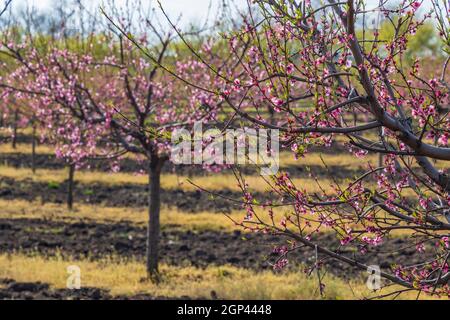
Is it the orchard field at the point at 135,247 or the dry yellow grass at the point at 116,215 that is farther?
the dry yellow grass at the point at 116,215

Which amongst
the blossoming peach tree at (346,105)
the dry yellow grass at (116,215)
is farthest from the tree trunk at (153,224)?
the blossoming peach tree at (346,105)

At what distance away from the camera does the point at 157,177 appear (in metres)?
13.0

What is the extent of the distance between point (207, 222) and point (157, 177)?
4597 millimetres

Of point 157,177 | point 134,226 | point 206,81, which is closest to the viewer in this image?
point 157,177

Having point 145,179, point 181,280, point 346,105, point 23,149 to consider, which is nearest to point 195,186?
point 181,280

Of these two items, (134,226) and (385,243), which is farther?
(134,226)

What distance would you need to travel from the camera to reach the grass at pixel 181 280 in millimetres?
11156

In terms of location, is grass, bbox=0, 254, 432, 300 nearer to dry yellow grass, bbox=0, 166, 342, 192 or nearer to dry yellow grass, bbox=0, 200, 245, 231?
dry yellow grass, bbox=0, 200, 245, 231

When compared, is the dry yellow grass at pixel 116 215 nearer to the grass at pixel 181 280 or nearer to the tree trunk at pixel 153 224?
the grass at pixel 181 280

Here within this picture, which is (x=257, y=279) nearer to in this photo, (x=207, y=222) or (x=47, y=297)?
(x=47, y=297)

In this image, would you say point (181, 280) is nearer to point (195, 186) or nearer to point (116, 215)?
point (195, 186)

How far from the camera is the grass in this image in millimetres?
11156

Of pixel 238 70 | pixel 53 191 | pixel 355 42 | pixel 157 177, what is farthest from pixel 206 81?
pixel 355 42

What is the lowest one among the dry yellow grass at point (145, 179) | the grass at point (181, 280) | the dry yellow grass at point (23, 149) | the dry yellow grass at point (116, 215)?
the grass at point (181, 280)
